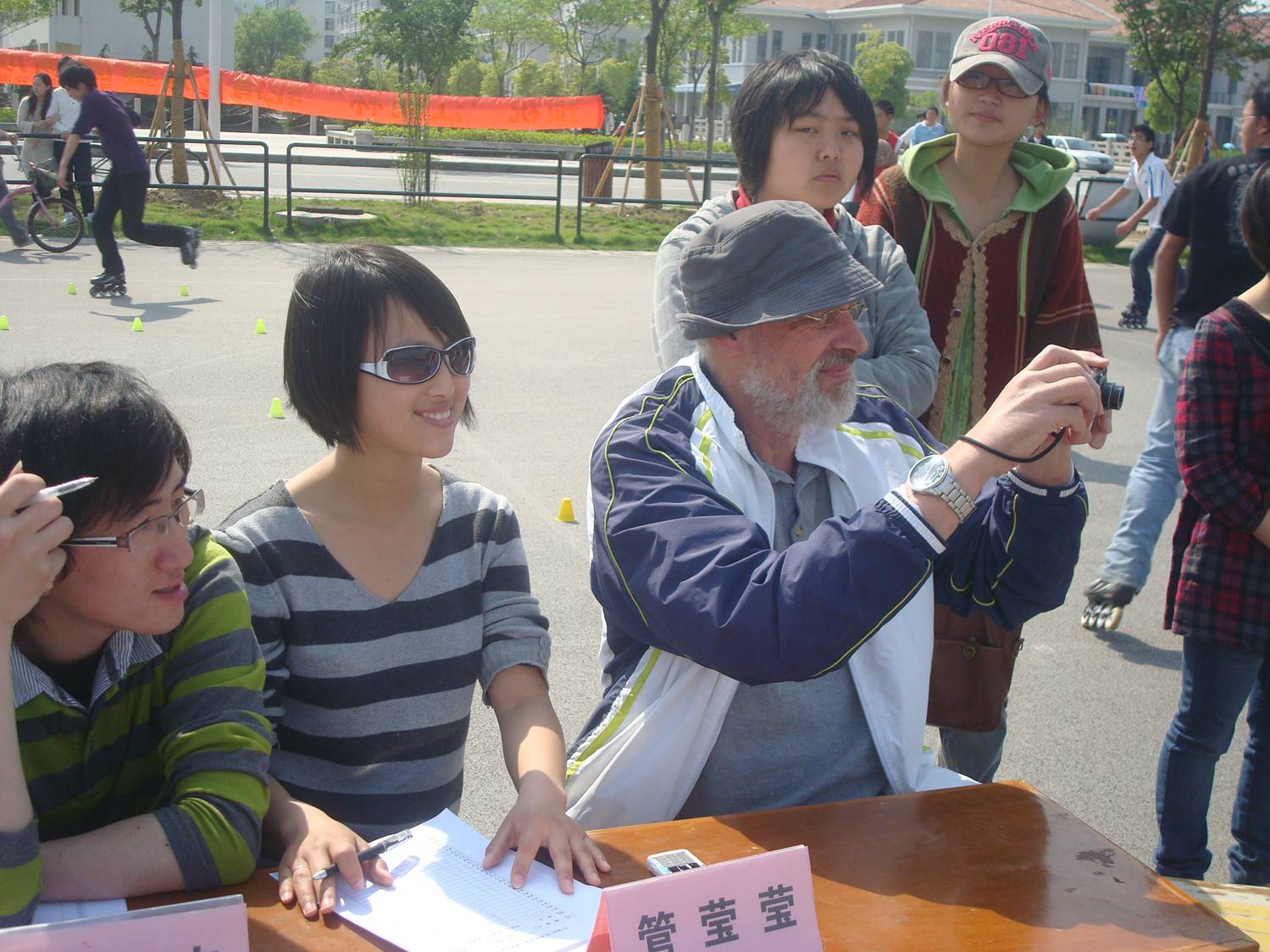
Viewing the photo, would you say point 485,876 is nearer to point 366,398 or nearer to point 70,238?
point 366,398

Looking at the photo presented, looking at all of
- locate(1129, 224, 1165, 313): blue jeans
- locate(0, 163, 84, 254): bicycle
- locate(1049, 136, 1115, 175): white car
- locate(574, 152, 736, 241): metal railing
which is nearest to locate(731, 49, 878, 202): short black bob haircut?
locate(1129, 224, 1165, 313): blue jeans

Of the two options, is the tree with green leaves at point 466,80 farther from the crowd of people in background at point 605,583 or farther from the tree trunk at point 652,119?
Answer: the crowd of people in background at point 605,583

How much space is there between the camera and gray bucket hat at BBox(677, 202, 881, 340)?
2.21m

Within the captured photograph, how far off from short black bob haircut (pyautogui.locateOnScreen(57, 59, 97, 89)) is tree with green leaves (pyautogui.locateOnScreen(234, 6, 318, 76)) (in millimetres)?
77463

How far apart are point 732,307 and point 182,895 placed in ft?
4.22

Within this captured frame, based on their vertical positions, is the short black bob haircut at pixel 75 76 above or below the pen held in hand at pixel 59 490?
above

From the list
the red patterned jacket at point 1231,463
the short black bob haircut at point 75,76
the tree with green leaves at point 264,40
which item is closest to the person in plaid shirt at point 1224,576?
the red patterned jacket at point 1231,463

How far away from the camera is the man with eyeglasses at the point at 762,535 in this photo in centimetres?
199

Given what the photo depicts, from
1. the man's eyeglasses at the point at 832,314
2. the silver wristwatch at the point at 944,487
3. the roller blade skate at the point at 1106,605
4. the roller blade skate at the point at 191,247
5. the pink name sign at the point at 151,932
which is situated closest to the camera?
the pink name sign at the point at 151,932

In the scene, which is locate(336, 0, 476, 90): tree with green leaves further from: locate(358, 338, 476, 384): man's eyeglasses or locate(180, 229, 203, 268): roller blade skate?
locate(358, 338, 476, 384): man's eyeglasses

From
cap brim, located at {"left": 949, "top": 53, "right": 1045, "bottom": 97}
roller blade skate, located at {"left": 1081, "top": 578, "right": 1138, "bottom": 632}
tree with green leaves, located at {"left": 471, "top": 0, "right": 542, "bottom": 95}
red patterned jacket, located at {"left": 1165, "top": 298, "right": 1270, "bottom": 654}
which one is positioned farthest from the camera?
tree with green leaves, located at {"left": 471, "top": 0, "right": 542, "bottom": 95}

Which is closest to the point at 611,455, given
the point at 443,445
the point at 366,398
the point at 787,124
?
the point at 443,445

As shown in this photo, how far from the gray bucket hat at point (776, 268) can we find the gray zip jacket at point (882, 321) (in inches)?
28.8

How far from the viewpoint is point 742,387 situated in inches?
91.6
